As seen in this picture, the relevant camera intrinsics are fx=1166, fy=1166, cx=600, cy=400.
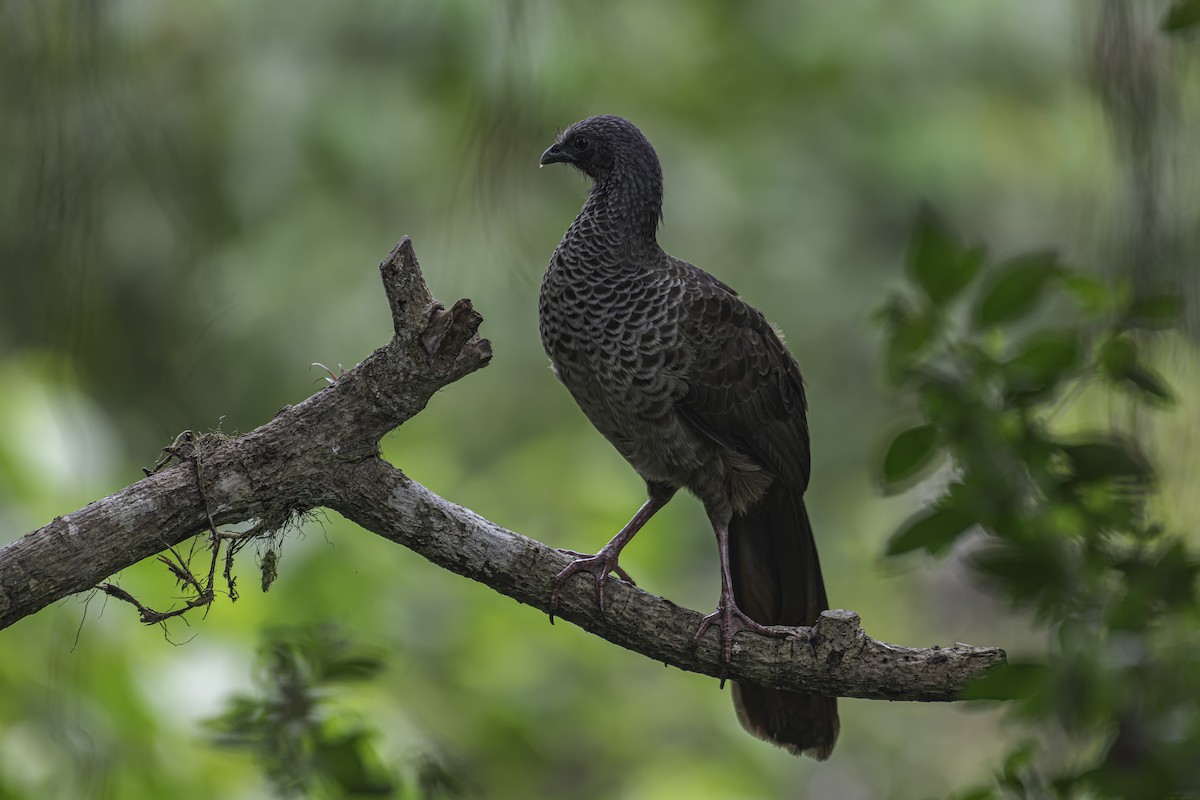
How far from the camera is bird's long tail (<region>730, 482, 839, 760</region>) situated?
12.4 feet

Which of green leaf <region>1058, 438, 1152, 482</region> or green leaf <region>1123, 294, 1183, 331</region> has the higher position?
green leaf <region>1123, 294, 1183, 331</region>

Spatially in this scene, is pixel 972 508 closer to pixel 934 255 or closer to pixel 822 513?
pixel 934 255

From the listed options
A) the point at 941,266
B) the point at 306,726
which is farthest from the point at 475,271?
the point at 941,266

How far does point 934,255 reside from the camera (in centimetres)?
177

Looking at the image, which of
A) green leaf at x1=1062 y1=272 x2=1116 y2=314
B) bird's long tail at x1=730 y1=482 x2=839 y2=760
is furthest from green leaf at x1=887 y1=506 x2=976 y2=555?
bird's long tail at x1=730 y1=482 x2=839 y2=760

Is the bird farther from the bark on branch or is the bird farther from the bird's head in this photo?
the bark on branch

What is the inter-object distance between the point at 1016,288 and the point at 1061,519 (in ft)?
1.15

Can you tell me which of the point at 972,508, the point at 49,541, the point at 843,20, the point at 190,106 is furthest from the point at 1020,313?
the point at 843,20

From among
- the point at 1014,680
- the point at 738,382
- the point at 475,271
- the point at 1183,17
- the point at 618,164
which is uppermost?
the point at 475,271

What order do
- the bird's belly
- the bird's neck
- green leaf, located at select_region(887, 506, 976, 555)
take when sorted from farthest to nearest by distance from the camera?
the bird's neck
the bird's belly
green leaf, located at select_region(887, 506, 976, 555)

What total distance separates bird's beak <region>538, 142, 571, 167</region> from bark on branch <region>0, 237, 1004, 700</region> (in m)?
1.35

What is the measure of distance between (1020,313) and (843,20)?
275 inches

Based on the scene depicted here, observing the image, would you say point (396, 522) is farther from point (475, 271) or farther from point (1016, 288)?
point (475, 271)

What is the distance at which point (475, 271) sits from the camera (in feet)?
20.6
